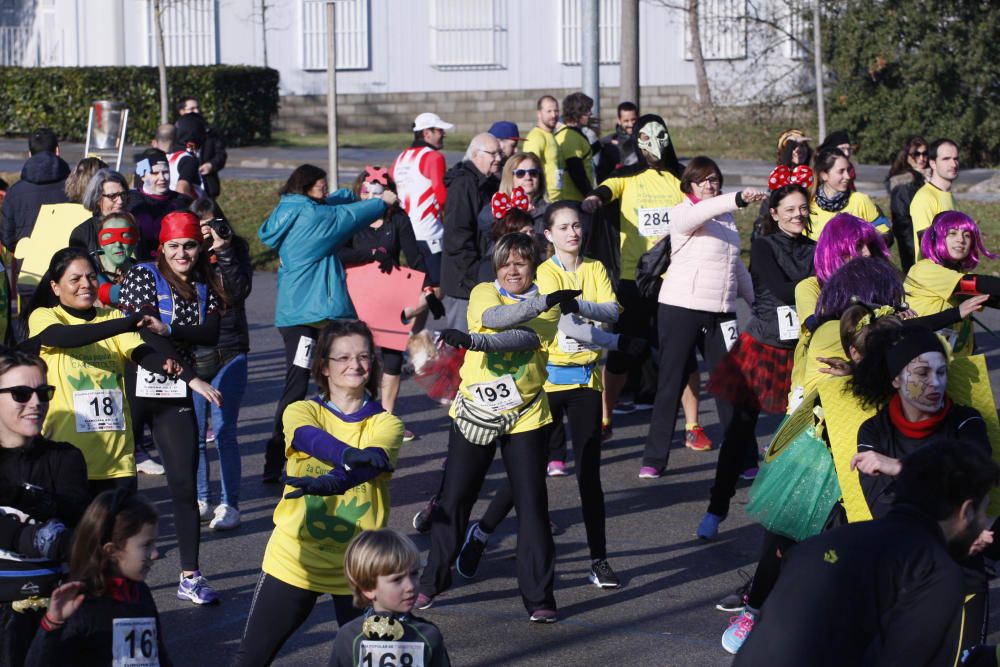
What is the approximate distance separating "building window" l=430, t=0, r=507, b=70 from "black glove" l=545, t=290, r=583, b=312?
92.7 feet

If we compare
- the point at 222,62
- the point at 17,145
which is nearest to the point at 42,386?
the point at 17,145

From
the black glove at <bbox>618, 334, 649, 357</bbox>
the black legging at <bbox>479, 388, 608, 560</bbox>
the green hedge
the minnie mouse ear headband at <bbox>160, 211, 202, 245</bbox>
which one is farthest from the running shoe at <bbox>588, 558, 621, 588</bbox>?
the green hedge

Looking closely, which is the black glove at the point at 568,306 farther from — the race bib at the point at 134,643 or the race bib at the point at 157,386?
the race bib at the point at 134,643

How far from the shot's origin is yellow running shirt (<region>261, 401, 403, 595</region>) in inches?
203

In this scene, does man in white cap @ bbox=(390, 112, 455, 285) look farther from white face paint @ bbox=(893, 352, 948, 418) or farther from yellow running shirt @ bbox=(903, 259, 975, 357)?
white face paint @ bbox=(893, 352, 948, 418)

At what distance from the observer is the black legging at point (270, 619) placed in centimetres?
512

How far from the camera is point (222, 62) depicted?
3450 cm

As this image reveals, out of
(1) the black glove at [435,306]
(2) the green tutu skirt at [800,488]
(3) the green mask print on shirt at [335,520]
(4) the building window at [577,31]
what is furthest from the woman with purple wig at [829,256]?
(4) the building window at [577,31]

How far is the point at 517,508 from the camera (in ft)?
21.9

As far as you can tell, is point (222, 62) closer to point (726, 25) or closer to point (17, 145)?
point (17, 145)

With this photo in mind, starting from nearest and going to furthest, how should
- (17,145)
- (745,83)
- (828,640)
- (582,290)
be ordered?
(828,640)
(582,290)
(17,145)
(745,83)

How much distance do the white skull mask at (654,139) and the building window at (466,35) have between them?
986 inches

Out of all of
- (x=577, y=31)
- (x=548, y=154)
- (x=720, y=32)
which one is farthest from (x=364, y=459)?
(x=577, y=31)

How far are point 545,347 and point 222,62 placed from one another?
29.2 metres
